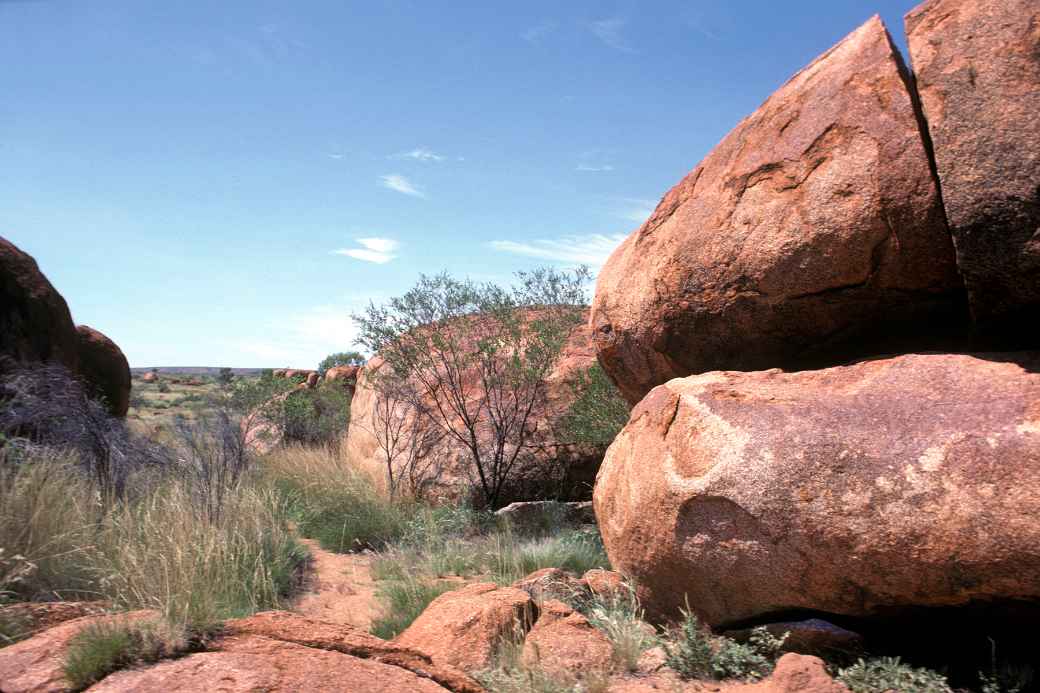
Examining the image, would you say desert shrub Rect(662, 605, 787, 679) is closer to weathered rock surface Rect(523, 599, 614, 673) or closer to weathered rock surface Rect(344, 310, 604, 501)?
weathered rock surface Rect(523, 599, 614, 673)

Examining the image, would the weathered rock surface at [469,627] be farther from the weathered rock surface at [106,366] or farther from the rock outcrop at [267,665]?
the weathered rock surface at [106,366]

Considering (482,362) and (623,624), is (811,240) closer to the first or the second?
(623,624)

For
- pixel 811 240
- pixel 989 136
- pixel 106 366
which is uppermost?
pixel 989 136

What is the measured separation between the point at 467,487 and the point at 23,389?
532cm

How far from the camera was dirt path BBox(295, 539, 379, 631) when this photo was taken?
6961 millimetres

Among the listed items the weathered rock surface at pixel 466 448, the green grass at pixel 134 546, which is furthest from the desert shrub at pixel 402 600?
the weathered rock surface at pixel 466 448

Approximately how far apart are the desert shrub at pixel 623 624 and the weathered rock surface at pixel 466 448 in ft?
16.4

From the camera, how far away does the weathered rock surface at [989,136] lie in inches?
154

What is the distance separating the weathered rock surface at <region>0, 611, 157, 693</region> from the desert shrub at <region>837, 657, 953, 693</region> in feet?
12.0

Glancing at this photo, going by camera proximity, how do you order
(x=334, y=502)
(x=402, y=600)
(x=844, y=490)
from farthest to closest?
(x=334, y=502) → (x=402, y=600) → (x=844, y=490)

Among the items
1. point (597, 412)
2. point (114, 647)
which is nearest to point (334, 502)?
point (597, 412)

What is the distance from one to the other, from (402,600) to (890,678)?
387cm

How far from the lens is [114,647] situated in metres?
3.80

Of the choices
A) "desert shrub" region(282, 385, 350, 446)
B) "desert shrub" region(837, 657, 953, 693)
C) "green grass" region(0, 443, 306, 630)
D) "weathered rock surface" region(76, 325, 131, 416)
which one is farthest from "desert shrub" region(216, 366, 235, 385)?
"desert shrub" region(837, 657, 953, 693)
